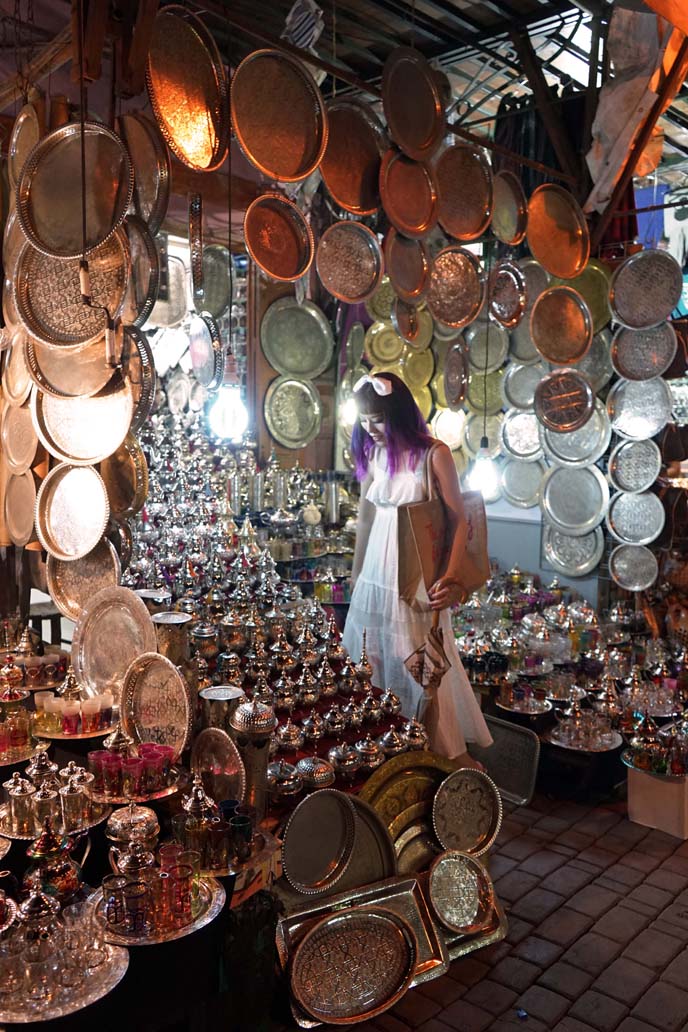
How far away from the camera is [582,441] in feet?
18.5

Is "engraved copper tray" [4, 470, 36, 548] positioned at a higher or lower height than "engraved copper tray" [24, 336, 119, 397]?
lower

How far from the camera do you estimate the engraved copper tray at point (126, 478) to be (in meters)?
3.11

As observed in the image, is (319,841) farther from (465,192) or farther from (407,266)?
(465,192)

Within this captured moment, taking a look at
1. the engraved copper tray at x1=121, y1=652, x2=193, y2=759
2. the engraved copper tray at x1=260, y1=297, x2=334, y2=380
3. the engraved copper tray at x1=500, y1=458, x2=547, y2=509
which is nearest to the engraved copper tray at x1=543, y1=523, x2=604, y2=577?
the engraved copper tray at x1=500, y1=458, x2=547, y2=509

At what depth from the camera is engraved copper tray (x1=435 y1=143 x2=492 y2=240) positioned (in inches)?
161

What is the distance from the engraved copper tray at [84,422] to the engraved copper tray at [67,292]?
208 mm

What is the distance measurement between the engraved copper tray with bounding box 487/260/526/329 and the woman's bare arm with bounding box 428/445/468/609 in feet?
6.04

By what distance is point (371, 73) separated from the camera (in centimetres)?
550

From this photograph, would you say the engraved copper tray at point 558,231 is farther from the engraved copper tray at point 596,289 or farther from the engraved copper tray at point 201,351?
the engraved copper tray at point 201,351

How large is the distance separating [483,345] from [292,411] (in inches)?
57.9

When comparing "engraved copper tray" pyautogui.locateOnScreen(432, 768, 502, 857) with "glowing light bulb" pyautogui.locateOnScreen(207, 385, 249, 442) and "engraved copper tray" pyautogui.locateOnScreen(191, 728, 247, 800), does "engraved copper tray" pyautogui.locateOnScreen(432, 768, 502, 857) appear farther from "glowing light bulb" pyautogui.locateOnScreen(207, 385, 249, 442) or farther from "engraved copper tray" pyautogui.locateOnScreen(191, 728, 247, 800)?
"glowing light bulb" pyautogui.locateOnScreen(207, 385, 249, 442)

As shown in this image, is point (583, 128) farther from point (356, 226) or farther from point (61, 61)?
point (61, 61)

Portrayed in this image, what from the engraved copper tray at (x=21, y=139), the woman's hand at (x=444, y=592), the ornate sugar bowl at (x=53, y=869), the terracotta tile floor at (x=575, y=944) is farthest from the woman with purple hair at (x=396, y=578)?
the ornate sugar bowl at (x=53, y=869)

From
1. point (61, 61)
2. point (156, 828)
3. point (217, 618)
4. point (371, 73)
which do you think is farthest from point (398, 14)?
point (156, 828)
